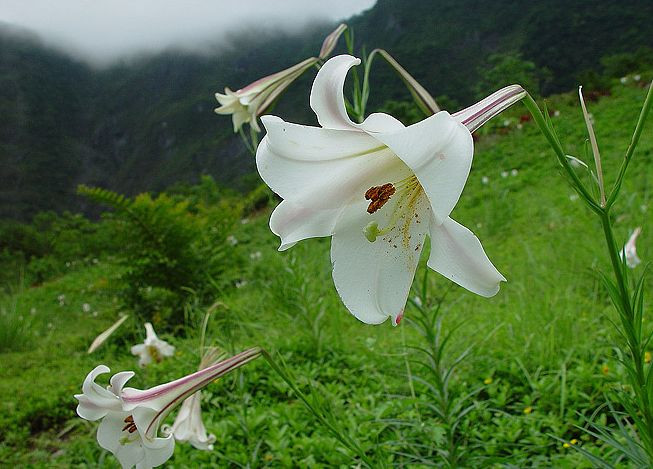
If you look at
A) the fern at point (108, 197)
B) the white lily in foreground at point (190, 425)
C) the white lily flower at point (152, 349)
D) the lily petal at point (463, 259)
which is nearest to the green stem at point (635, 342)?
the lily petal at point (463, 259)

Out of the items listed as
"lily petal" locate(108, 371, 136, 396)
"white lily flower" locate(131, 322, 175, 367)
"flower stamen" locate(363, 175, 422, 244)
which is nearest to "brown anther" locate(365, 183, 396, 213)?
"flower stamen" locate(363, 175, 422, 244)

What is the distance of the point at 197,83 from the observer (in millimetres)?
29438

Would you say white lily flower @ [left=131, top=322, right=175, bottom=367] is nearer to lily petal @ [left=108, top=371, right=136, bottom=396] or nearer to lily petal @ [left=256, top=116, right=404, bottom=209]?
lily petal @ [left=108, top=371, right=136, bottom=396]

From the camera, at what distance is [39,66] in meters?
23.7

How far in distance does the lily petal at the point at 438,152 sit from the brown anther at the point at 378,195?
0.51ft

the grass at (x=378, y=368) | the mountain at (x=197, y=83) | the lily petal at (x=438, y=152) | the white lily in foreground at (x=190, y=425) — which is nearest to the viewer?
the lily petal at (x=438, y=152)

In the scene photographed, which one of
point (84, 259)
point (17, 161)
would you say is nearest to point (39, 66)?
point (17, 161)

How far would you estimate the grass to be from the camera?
1.49 metres

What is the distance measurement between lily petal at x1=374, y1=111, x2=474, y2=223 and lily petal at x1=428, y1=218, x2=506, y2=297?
2.4 inches

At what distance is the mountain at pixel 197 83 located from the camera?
14.2m

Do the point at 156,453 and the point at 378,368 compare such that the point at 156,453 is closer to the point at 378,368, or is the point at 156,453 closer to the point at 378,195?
the point at 378,195

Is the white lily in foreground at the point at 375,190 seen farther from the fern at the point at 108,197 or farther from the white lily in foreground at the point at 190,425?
the fern at the point at 108,197

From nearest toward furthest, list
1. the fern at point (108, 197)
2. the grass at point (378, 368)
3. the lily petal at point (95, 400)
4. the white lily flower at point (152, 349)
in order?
the lily petal at point (95, 400) < the grass at point (378, 368) < the white lily flower at point (152, 349) < the fern at point (108, 197)

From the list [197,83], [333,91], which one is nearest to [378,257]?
[333,91]
